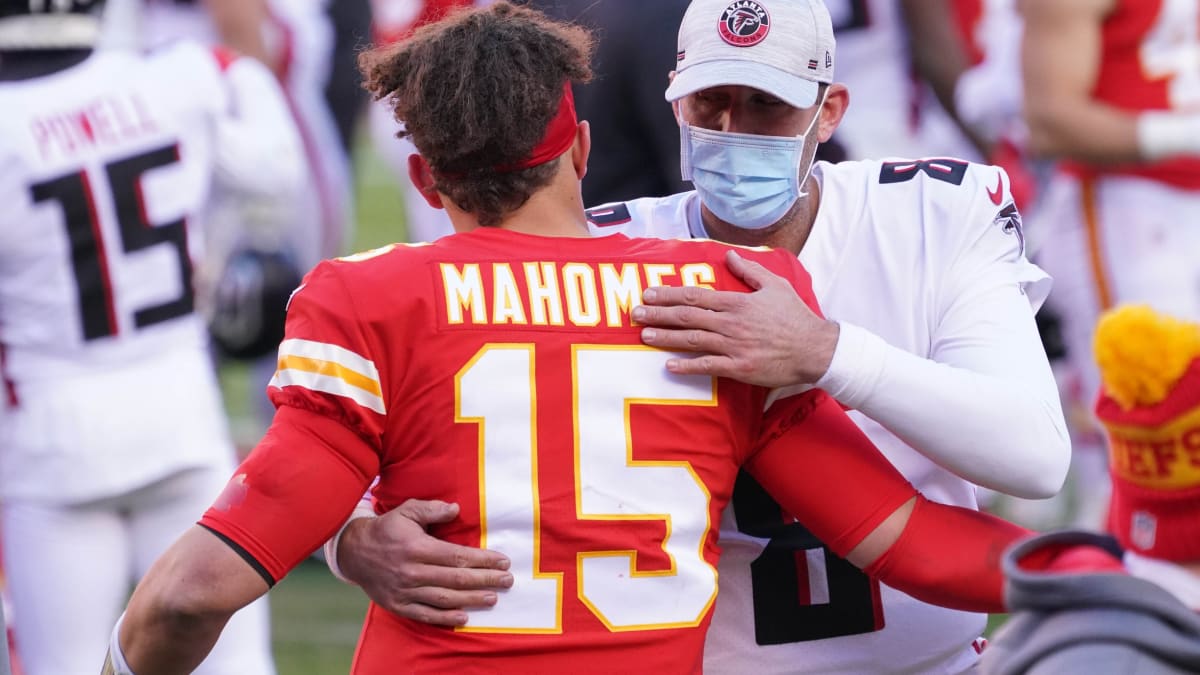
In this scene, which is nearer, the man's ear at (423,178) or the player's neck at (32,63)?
the man's ear at (423,178)

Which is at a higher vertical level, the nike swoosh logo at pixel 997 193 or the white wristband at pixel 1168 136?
the nike swoosh logo at pixel 997 193

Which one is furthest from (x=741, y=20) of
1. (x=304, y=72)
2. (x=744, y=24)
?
(x=304, y=72)

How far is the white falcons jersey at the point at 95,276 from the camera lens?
4.09 metres

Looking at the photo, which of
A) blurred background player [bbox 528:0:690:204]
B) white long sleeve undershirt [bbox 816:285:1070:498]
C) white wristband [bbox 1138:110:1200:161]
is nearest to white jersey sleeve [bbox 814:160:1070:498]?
white long sleeve undershirt [bbox 816:285:1070:498]

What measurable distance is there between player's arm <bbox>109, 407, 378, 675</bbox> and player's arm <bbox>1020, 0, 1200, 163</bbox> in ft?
12.7

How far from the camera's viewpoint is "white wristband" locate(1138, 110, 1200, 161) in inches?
208

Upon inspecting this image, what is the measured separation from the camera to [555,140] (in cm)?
222

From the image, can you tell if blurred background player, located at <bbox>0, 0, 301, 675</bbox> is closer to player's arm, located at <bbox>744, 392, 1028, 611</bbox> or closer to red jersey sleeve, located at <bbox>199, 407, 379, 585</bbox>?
red jersey sleeve, located at <bbox>199, 407, 379, 585</bbox>

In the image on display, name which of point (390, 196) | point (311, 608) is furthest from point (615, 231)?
point (390, 196)

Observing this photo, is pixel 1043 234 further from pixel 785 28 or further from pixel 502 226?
pixel 502 226

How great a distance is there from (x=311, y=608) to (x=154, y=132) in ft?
7.56

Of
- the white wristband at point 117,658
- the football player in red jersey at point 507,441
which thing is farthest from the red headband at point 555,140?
the white wristband at point 117,658

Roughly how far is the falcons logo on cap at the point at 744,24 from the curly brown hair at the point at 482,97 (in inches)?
14.9

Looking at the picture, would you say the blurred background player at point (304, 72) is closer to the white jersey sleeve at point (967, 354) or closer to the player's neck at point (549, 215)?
the white jersey sleeve at point (967, 354)
